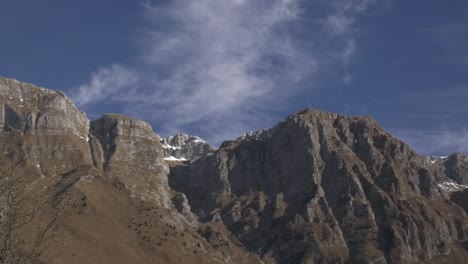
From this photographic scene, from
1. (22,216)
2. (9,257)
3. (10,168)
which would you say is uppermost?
(10,168)

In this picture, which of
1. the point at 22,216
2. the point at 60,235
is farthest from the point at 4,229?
the point at 60,235

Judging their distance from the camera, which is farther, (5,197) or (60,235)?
(60,235)

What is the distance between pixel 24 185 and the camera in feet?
184

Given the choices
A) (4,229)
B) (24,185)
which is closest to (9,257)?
(4,229)

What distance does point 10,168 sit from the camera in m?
55.1

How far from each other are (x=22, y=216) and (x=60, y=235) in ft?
16.9

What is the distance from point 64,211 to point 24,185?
4.99m

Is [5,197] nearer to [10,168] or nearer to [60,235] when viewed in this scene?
[10,168]

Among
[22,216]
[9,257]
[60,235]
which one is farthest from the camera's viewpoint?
[60,235]

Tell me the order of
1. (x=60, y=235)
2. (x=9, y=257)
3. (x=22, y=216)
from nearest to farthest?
(x=9, y=257) → (x=22, y=216) → (x=60, y=235)

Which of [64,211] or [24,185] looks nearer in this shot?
[24,185]

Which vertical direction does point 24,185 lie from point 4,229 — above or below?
above

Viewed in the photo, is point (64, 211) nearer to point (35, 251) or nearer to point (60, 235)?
point (60, 235)

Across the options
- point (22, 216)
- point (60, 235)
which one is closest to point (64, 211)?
point (60, 235)
